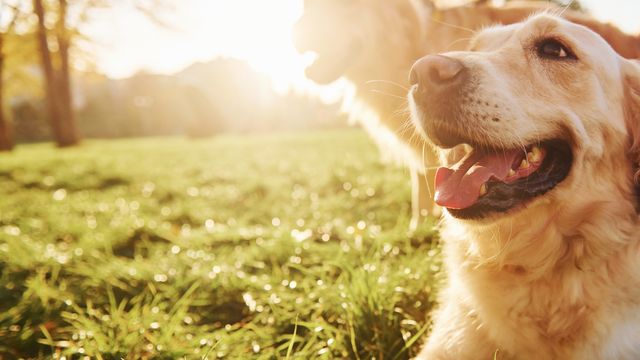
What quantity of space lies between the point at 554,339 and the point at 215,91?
154ft

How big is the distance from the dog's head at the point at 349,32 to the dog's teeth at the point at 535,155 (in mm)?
2491

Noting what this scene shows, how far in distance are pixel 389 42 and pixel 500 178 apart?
264 cm

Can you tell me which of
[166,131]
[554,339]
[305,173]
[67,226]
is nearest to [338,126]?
[166,131]

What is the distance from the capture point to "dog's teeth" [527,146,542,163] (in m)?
1.96

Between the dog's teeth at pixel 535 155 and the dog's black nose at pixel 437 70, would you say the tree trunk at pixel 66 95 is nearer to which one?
the dog's black nose at pixel 437 70


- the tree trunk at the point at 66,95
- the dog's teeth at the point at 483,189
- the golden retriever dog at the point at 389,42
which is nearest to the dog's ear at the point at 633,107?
the dog's teeth at the point at 483,189

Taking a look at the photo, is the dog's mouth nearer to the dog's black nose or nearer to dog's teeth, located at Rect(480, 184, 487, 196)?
dog's teeth, located at Rect(480, 184, 487, 196)

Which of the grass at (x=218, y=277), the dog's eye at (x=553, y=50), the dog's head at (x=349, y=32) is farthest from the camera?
the dog's head at (x=349, y=32)

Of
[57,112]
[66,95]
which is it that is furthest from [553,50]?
[66,95]

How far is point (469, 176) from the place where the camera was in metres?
1.93

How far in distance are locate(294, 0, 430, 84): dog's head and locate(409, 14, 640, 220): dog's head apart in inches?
91.8

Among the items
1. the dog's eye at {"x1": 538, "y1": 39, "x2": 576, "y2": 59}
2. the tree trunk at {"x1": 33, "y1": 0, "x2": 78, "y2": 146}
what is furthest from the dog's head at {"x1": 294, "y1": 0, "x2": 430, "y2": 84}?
the tree trunk at {"x1": 33, "y1": 0, "x2": 78, "y2": 146}

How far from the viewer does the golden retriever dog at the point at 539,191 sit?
1776 millimetres

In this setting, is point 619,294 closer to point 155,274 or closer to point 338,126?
point 155,274
